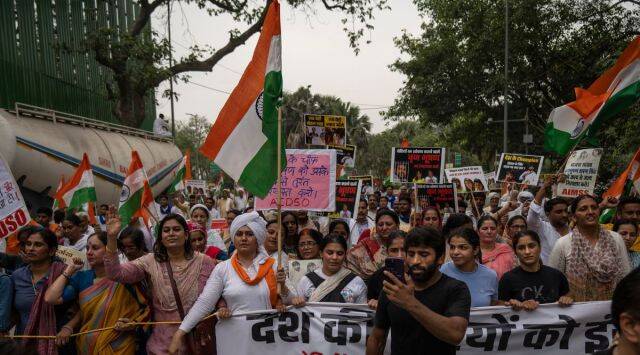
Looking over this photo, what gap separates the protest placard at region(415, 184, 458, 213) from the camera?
795 centimetres

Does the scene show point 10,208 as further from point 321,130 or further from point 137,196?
point 321,130

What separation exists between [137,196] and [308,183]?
6.31ft

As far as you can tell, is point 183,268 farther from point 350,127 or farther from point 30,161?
point 350,127

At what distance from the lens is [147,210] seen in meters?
6.77

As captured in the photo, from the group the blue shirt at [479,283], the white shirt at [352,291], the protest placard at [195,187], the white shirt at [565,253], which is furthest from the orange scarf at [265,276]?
the protest placard at [195,187]

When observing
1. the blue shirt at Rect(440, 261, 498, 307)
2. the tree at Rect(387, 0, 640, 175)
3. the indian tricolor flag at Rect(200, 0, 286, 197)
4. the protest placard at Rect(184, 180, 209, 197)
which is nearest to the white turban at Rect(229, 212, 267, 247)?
the indian tricolor flag at Rect(200, 0, 286, 197)

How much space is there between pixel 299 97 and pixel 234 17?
126 ft

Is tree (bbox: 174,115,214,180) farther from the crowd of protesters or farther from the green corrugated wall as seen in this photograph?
the crowd of protesters

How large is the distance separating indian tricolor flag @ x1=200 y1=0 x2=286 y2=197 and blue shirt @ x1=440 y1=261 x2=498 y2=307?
148 cm

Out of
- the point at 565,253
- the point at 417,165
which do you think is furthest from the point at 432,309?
the point at 417,165

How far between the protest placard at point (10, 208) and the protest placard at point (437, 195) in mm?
4602

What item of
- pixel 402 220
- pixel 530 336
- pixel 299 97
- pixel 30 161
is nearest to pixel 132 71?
pixel 30 161

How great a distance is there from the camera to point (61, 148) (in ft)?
42.5

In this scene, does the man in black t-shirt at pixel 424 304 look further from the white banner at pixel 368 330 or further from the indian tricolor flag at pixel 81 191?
the indian tricolor flag at pixel 81 191
